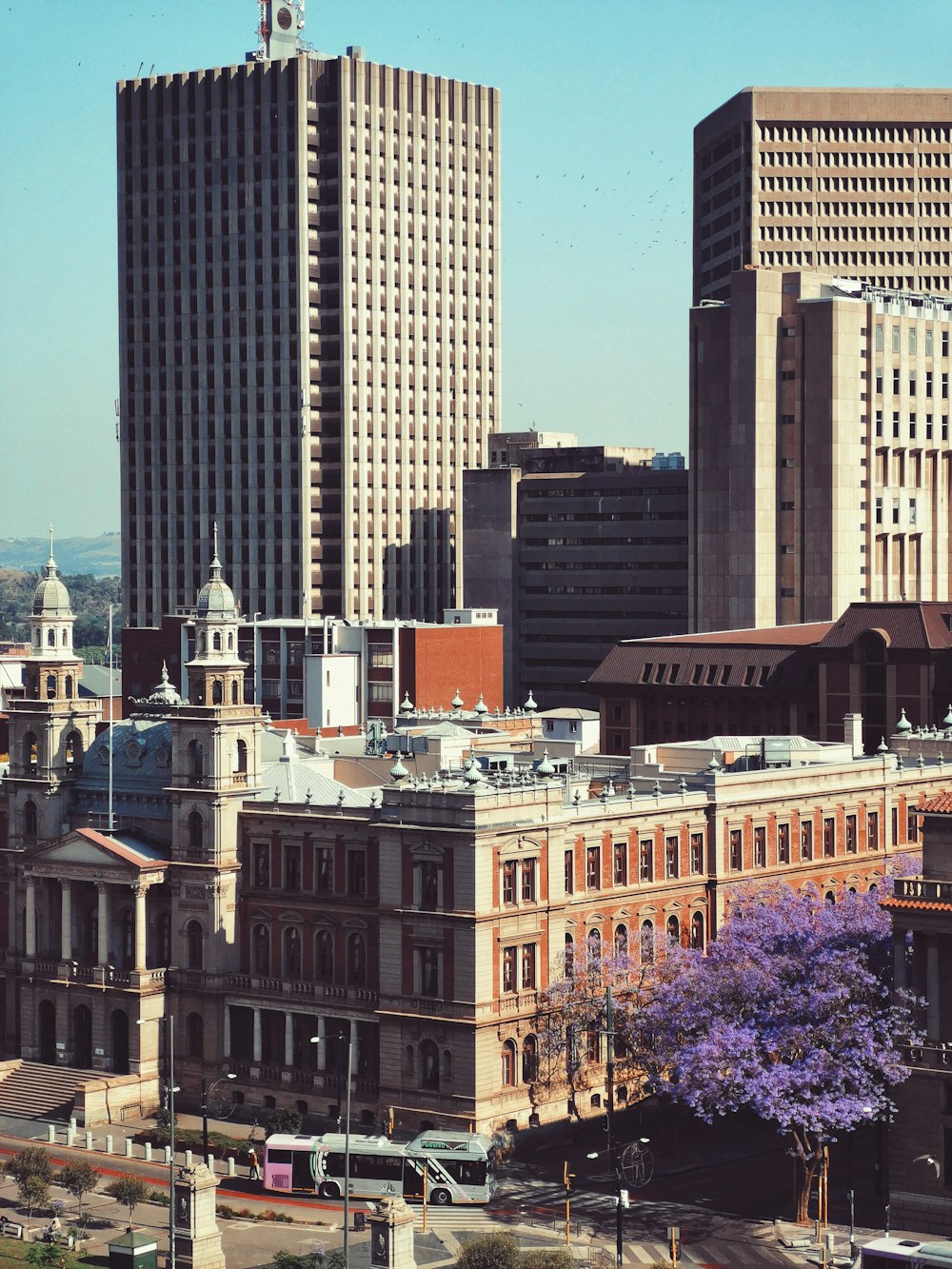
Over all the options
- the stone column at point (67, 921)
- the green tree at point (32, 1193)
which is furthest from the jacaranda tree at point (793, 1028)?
the stone column at point (67, 921)

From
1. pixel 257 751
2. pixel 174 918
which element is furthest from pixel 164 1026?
pixel 257 751

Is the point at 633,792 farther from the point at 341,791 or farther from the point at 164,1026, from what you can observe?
the point at 164,1026

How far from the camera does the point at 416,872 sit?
145875 millimetres

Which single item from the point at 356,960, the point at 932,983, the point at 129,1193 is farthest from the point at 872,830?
the point at 129,1193

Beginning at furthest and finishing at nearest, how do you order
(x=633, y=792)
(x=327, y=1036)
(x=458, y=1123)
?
1. (x=633, y=792)
2. (x=327, y=1036)
3. (x=458, y=1123)

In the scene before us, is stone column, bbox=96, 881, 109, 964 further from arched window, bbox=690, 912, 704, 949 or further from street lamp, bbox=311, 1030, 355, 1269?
arched window, bbox=690, 912, 704, 949

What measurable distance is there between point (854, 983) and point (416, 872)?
1148 inches

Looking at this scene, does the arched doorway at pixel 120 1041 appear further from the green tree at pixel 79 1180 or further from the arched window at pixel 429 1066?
the green tree at pixel 79 1180

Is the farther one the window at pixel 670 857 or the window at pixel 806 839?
the window at pixel 806 839

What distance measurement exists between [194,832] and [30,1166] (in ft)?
101

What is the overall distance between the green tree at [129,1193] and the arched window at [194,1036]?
994 inches

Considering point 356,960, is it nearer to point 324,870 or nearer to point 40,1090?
point 324,870

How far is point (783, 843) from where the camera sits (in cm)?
16575

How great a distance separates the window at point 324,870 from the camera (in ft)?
502
